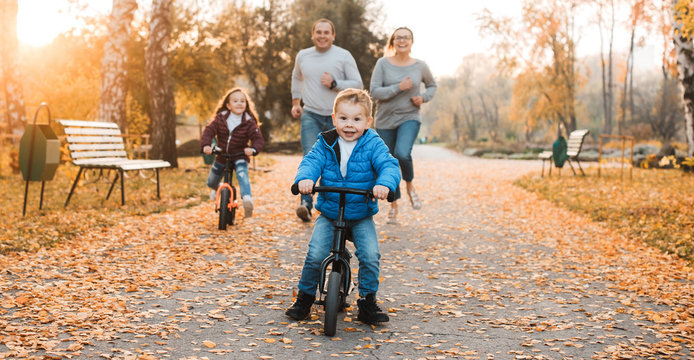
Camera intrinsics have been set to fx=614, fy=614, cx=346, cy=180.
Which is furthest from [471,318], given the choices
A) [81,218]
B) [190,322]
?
[81,218]

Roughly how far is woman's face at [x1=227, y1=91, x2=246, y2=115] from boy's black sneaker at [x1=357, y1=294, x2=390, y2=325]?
4127 millimetres

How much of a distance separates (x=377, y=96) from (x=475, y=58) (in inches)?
2279

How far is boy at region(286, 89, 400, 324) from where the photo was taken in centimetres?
402

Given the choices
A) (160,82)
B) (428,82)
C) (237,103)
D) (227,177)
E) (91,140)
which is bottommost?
(227,177)

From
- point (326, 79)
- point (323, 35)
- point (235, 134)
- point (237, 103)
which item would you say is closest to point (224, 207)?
point (235, 134)

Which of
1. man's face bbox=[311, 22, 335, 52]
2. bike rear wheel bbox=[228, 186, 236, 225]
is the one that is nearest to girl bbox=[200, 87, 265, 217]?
bike rear wheel bbox=[228, 186, 236, 225]

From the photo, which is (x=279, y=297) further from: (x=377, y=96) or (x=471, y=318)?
(x=377, y=96)

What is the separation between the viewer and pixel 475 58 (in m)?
63.1

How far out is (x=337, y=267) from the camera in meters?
3.84

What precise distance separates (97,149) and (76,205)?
949 millimetres

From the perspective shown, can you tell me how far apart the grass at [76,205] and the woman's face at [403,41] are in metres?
4.12

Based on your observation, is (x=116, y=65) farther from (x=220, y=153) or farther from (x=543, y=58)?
(x=543, y=58)

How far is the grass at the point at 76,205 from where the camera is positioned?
21.6ft

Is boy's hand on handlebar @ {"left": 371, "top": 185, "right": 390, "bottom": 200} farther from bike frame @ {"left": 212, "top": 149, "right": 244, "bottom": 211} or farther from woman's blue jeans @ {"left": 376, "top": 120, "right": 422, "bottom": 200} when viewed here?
woman's blue jeans @ {"left": 376, "top": 120, "right": 422, "bottom": 200}
